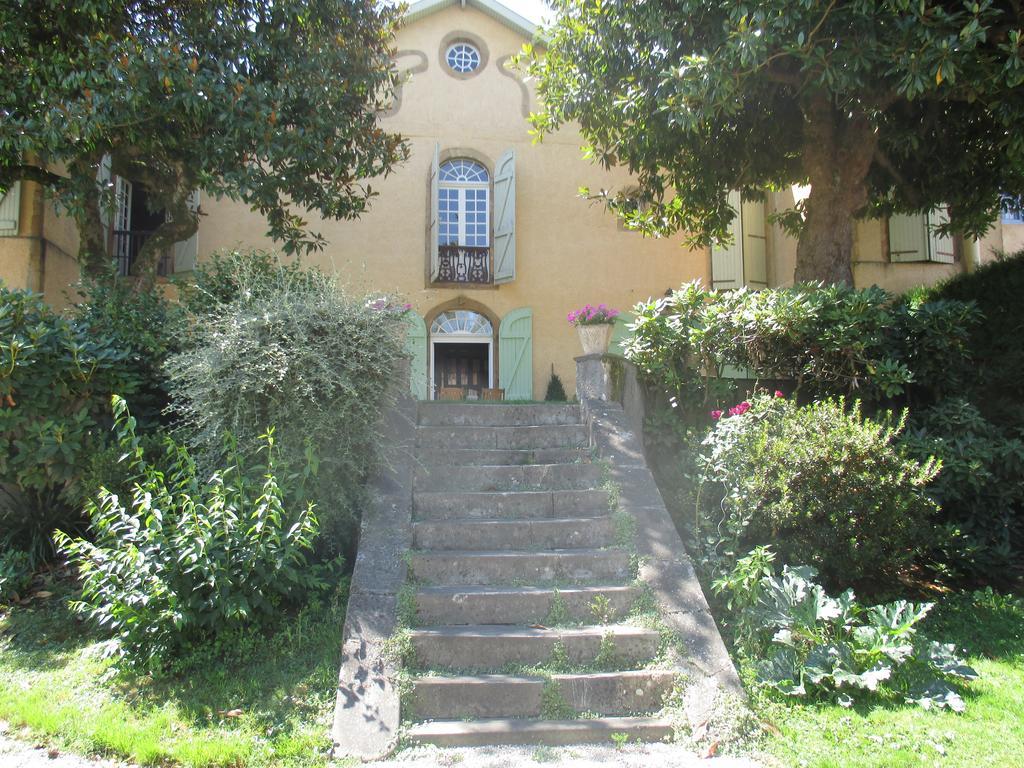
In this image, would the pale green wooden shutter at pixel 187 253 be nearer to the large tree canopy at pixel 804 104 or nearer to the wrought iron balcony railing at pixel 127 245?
the wrought iron balcony railing at pixel 127 245

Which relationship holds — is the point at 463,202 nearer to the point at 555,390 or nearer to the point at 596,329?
the point at 555,390

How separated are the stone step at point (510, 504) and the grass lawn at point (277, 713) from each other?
3.42ft

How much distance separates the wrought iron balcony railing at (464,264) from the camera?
42.2ft

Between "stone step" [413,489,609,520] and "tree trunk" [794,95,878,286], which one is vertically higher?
"tree trunk" [794,95,878,286]

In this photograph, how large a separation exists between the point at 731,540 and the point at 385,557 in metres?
2.30

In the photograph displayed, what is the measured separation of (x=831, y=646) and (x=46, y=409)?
17.6 feet

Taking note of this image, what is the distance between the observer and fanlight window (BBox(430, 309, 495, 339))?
13203mm

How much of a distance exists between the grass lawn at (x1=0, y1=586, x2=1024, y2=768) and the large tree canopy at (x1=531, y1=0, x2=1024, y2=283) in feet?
16.5

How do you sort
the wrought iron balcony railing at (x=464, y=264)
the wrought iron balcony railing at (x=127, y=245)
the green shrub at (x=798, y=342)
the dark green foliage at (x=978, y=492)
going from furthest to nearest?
1. the wrought iron balcony railing at (x=464, y=264)
2. the wrought iron balcony railing at (x=127, y=245)
3. the green shrub at (x=798, y=342)
4. the dark green foliage at (x=978, y=492)

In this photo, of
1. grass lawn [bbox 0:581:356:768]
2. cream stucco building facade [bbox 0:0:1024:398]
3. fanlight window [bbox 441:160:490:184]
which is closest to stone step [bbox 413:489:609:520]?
grass lawn [bbox 0:581:356:768]

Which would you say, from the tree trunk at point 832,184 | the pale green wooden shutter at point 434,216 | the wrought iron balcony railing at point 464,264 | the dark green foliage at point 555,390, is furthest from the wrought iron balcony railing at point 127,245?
the tree trunk at point 832,184

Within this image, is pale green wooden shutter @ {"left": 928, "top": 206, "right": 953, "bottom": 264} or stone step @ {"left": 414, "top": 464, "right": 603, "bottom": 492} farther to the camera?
pale green wooden shutter @ {"left": 928, "top": 206, "right": 953, "bottom": 264}

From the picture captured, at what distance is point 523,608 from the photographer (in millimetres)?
4328

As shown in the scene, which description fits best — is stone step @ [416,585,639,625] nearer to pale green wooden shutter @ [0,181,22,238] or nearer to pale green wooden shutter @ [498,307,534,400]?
pale green wooden shutter @ [498,307,534,400]
